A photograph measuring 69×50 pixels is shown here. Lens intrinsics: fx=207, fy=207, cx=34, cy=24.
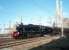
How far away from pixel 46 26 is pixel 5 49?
15509 millimetres

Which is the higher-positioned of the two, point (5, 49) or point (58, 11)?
point (58, 11)

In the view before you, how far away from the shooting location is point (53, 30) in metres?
30.5

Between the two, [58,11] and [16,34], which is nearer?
[16,34]

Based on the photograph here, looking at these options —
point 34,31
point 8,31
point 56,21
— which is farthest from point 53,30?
point 8,31

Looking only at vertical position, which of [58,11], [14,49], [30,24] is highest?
[58,11]

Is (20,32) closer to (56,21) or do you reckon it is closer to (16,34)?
(16,34)

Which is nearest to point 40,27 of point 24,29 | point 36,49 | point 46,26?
point 46,26

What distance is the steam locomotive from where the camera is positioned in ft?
79.9

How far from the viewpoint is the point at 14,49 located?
1377 centimetres

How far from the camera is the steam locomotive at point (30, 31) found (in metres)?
24.3

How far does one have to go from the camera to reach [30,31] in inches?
1055

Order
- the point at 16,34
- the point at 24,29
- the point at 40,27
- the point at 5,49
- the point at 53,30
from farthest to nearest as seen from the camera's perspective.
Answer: the point at 53,30
the point at 40,27
the point at 24,29
the point at 16,34
the point at 5,49

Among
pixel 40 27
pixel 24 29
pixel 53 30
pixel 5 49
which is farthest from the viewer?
pixel 53 30

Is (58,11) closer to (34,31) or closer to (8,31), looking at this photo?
(34,31)
